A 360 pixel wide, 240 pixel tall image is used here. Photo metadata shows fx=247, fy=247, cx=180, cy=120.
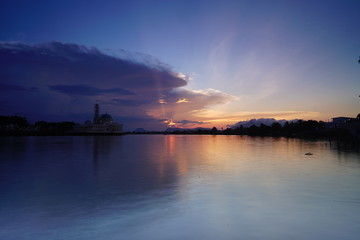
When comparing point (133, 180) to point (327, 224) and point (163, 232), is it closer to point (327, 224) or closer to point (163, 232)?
point (163, 232)

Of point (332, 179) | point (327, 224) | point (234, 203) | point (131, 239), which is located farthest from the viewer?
A: point (332, 179)

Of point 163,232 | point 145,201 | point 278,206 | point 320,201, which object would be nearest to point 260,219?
point 278,206

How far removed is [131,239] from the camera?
9.31m

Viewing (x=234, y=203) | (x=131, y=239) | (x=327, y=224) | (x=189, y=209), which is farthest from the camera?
(x=234, y=203)

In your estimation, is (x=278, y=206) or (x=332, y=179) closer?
(x=278, y=206)

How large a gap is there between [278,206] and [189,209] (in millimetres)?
4941

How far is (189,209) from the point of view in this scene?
13000 mm

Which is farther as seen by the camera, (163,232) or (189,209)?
(189,209)

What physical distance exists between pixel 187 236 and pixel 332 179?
58.1ft

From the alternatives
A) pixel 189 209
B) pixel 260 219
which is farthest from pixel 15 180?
pixel 260 219

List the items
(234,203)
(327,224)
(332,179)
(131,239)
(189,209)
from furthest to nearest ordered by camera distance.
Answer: (332,179) < (234,203) < (189,209) < (327,224) < (131,239)

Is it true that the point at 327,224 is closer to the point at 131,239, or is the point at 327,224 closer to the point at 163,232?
the point at 163,232

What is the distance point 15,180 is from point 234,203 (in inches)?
748

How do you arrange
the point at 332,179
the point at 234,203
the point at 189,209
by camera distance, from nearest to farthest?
the point at 189,209 < the point at 234,203 < the point at 332,179
